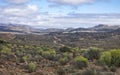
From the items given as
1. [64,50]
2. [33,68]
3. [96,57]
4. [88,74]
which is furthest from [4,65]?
[64,50]

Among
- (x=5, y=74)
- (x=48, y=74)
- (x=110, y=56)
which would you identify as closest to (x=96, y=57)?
(x=110, y=56)

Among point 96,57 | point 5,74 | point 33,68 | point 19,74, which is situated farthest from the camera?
point 96,57

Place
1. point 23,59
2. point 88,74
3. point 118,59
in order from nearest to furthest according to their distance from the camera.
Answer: point 88,74 < point 118,59 < point 23,59

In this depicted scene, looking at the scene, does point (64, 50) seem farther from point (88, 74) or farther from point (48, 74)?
point (88, 74)

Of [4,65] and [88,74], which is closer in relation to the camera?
[88,74]

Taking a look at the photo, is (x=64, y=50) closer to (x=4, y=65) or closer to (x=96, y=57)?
(x=96, y=57)

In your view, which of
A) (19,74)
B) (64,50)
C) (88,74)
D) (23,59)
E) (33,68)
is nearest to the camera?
(88,74)

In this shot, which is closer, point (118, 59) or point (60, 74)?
point (60, 74)

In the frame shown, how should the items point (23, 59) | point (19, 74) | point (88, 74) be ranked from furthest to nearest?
point (23, 59) → point (19, 74) → point (88, 74)
